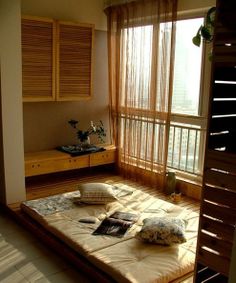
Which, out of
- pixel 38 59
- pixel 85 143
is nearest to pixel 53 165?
pixel 85 143

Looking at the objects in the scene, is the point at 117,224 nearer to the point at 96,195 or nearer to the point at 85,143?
the point at 96,195

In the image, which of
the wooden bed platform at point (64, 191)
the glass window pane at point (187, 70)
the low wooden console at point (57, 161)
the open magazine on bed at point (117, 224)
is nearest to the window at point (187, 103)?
the glass window pane at point (187, 70)

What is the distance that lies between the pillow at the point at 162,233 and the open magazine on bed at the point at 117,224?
0.20 metres

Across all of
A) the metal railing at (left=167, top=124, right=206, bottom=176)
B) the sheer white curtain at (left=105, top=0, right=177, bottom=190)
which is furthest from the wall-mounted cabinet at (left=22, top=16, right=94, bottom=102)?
the metal railing at (left=167, top=124, right=206, bottom=176)

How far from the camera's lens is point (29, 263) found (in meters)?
2.51

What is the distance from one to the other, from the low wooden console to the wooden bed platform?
217 millimetres

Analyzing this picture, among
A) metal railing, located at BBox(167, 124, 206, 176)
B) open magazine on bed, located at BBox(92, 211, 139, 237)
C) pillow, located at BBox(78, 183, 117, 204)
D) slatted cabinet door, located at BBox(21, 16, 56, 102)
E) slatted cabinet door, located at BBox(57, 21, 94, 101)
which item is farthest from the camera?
slatted cabinet door, located at BBox(57, 21, 94, 101)

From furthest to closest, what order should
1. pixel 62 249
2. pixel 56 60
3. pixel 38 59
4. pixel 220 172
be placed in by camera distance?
1. pixel 56 60
2. pixel 38 59
3. pixel 62 249
4. pixel 220 172

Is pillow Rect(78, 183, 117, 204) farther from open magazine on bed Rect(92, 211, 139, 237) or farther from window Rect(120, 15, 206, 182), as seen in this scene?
window Rect(120, 15, 206, 182)

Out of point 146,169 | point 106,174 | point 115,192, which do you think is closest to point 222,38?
point 115,192

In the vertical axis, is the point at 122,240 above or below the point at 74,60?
below

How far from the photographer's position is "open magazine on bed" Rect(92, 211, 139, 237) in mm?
2701

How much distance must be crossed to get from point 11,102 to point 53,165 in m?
1.01

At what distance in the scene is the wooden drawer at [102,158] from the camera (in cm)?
434
